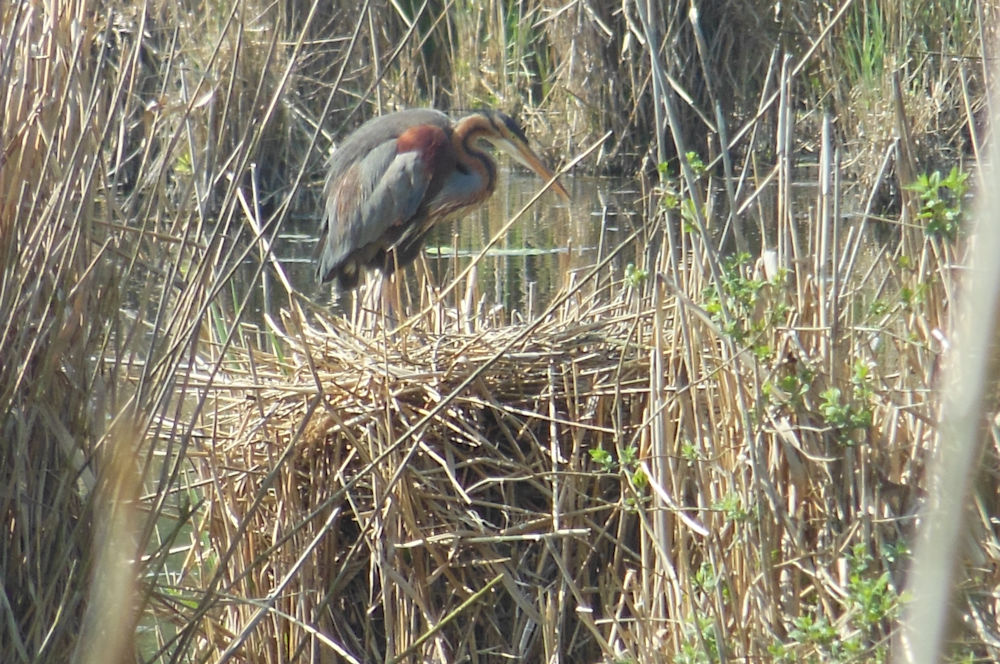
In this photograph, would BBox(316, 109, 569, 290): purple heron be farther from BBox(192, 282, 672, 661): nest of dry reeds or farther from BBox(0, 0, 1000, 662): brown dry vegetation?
BBox(192, 282, 672, 661): nest of dry reeds

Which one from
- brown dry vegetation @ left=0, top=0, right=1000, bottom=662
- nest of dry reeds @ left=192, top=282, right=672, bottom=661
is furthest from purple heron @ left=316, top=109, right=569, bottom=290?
nest of dry reeds @ left=192, top=282, right=672, bottom=661

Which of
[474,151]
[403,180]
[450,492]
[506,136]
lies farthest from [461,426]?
[506,136]

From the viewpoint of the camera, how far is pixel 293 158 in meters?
7.90

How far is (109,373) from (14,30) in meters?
0.55

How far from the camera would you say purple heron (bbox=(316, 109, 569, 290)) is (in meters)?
5.03

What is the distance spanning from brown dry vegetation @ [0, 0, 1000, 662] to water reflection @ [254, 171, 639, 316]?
2.34 m

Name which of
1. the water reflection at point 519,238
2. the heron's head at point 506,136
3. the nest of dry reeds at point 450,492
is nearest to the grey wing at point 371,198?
the heron's head at point 506,136

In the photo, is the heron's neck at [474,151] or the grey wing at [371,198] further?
the heron's neck at [474,151]

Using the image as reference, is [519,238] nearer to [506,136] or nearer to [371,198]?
[506,136]

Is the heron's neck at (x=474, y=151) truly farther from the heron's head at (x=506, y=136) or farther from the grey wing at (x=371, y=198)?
the grey wing at (x=371, y=198)

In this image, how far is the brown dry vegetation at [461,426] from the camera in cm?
195

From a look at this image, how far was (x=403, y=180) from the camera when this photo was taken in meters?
5.02

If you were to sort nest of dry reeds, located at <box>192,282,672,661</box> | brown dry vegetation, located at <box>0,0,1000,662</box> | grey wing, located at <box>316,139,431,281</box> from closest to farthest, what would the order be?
brown dry vegetation, located at <box>0,0,1000,662</box> < nest of dry reeds, located at <box>192,282,672,661</box> < grey wing, located at <box>316,139,431,281</box>

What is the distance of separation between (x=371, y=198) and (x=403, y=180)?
163 millimetres
